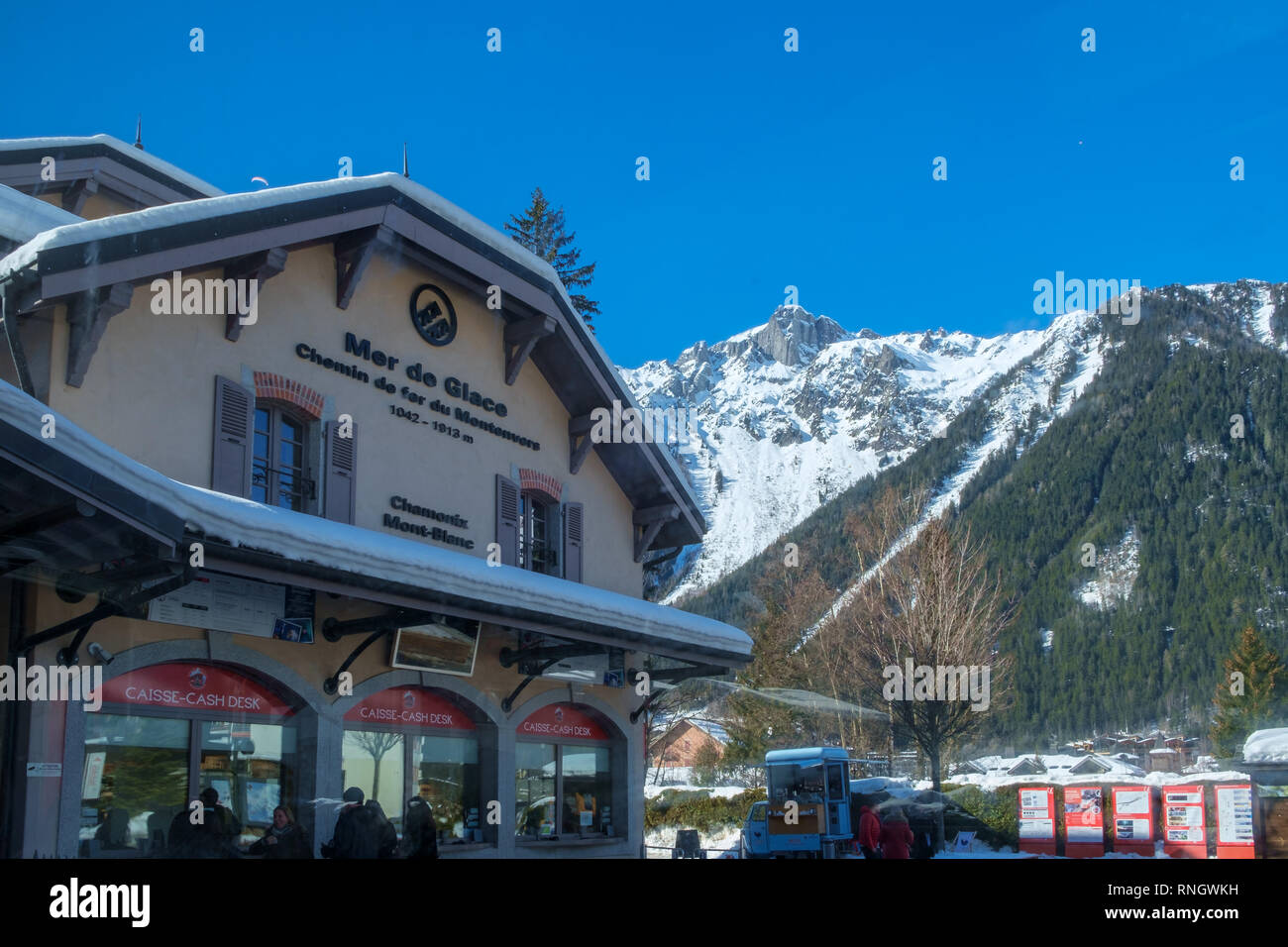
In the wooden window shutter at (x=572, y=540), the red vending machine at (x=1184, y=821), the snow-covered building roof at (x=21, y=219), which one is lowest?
the red vending machine at (x=1184, y=821)

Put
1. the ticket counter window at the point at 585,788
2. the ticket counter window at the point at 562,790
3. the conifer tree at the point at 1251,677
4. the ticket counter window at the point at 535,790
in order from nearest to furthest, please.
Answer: the ticket counter window at the point at 535,790
the ticket counter window at the point at 562,790
the ticket counter window at the point at 585,788
the conifer tree at the point at 1251,677

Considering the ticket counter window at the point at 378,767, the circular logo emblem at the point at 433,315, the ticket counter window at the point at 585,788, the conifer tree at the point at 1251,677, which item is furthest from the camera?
the conifer tree at the point at 1251,677

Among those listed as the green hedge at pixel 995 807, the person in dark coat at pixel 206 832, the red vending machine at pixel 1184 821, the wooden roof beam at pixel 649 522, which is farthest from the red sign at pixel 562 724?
the green hedge at pixel 995 807

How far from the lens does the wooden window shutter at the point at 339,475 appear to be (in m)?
13.9

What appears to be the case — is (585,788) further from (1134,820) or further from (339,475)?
(1134,820)

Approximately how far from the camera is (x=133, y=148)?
18000 mm

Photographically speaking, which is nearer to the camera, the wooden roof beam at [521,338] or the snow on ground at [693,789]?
the wooden roof beam at [521,338]

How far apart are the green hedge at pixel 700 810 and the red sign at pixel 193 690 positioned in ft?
70.2

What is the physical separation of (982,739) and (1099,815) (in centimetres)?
3935

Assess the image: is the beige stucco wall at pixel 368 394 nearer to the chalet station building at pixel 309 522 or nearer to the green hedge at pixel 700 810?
the chalet station building at pixel 309 522

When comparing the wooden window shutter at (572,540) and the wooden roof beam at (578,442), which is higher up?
the wooden roof beam at (578,442)

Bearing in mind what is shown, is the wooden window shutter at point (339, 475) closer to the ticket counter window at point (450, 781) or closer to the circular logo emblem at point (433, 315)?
the circular logo emblem at point (433, 315)
